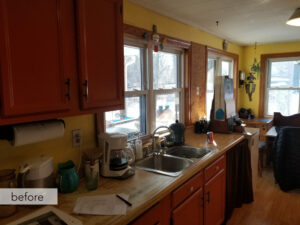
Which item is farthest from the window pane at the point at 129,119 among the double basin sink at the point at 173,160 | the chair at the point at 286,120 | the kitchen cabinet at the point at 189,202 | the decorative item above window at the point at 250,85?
the decorative item above window at the point at 250,85

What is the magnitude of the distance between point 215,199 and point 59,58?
185 centimetres

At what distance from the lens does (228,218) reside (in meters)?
2.58

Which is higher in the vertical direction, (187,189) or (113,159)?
(113,159)

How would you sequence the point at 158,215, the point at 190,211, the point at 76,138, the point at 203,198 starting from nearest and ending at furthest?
the point at 158,215, the point at 76,138, the point at 190,211, the point at 203,198

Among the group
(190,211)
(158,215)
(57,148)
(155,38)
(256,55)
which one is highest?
(256,55)

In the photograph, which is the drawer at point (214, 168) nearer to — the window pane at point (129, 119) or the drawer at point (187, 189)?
the drawer at point (187, 189)

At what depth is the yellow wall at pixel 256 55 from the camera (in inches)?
176

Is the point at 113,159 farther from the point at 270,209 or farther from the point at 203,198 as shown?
the point at 270,209

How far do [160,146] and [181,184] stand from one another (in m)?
0.64

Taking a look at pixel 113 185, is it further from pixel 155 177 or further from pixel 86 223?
pixel 86 223

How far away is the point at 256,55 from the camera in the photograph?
15.8 ft

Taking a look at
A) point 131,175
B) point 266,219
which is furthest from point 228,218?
point 131,175

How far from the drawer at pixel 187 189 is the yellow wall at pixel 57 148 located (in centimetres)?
74

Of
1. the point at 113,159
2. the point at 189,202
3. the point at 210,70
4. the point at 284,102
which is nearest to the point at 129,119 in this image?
the point at 113,159
